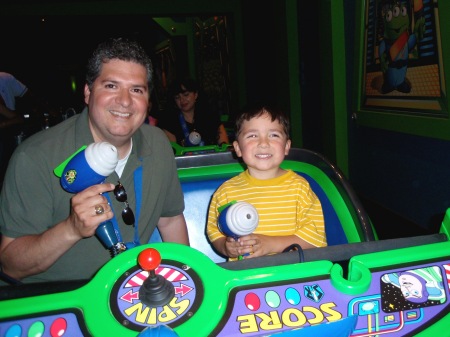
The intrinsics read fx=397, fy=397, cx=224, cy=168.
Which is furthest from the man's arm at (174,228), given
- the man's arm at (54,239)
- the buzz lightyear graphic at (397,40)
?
the buzz lightyear graphic at (397,40)

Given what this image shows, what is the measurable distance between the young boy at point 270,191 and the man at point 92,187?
268 millimetres

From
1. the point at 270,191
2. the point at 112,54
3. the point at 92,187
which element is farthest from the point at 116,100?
the point at 270,191

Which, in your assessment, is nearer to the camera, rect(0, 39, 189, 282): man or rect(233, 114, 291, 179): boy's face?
rect(0, 39, 189, 282): man

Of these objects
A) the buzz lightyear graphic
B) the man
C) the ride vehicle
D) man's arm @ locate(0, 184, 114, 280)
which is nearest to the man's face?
the man

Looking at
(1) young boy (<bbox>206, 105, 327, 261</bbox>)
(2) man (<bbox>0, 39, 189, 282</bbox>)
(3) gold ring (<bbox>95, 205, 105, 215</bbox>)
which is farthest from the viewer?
(1) young boy (<bbox>206, 105, 327, 261</bbox>)

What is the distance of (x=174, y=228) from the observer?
67.1 inches

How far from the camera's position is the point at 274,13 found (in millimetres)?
6266

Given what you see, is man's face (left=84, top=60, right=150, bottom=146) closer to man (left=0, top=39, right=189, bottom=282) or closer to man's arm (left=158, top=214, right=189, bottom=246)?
man (left=0, top=39, right=189, bottom=282)

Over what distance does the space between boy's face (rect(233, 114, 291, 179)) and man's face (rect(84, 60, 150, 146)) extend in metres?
0.44

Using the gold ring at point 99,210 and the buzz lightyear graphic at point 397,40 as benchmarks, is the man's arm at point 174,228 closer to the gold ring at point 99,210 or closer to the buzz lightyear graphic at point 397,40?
the gold ring at point 99,210

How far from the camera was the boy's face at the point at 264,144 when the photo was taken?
1562mm

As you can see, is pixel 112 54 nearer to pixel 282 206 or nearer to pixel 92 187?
pixel 92 187

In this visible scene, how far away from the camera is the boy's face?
5.12ft

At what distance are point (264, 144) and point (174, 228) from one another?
533mm
